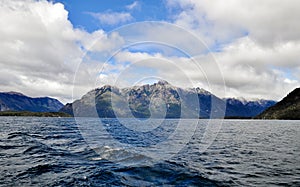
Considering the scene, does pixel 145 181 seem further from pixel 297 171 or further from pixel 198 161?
pixel 297 171

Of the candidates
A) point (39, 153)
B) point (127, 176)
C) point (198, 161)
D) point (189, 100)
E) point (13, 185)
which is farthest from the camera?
point (39, 153)

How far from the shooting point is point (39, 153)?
26.8 metres

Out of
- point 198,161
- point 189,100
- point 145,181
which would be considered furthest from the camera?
point 198,161

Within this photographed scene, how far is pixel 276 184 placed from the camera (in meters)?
16.4

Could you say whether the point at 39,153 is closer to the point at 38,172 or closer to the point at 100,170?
the point at 38,172

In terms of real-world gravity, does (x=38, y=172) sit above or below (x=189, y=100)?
below

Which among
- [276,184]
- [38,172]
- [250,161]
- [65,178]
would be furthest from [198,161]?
[38,172]

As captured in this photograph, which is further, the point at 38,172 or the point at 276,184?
the point at 38,172

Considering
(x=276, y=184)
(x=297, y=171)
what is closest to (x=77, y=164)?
(x=276, y=184)

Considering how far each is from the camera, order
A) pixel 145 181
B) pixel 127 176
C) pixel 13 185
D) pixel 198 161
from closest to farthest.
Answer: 1. pixel 13 185
2. pixel 145 181
3. pixel 127 176
4. pixel 198 161

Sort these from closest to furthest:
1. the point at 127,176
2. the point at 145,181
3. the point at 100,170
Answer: the point at 145,181, the point at 127,176, the point at 100,170

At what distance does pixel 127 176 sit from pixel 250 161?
1404 centimetres

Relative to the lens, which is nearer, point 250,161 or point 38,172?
point 38,172

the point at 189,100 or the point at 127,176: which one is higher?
the point at 189,100
